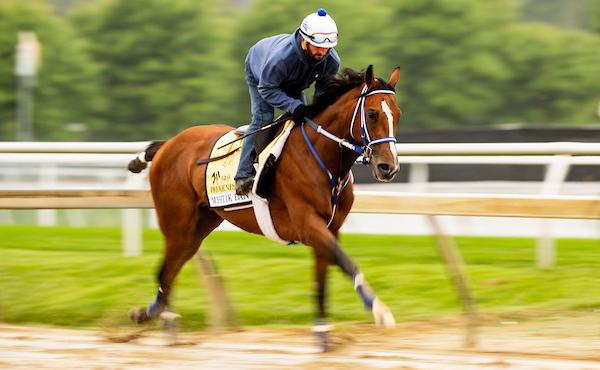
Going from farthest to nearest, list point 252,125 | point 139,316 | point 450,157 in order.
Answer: point 450,157 < point 139,316 < point 252,125

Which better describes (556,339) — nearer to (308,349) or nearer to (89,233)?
(308,349)

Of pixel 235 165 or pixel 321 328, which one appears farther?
pixel 235 165

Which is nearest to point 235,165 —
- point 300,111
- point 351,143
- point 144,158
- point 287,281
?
point 300,111

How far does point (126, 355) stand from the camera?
20.7 ft

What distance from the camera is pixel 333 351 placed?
6.17 m

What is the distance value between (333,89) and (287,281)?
2054mm

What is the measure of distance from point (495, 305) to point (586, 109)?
41530 millimetres

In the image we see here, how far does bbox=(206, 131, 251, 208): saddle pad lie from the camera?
671 cm

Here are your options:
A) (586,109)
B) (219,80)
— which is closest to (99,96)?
(219,80)

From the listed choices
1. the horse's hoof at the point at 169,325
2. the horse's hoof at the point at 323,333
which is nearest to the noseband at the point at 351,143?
Result: the horse's hoof at the point at 323,333

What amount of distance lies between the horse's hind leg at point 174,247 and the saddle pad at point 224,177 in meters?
0.27

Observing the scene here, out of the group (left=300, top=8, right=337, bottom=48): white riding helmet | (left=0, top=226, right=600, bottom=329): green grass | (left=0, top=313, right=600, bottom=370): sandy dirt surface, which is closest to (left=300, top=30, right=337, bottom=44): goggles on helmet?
(left=300, top=8, right=337, bottom=48): white riding helmet

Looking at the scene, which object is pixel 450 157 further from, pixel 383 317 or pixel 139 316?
pixel 383 317

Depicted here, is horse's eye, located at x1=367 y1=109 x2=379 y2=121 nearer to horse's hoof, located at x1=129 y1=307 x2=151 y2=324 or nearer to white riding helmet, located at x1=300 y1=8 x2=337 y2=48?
white riding helmet, located at x1=300 y1=8 x2=337 y2=48
